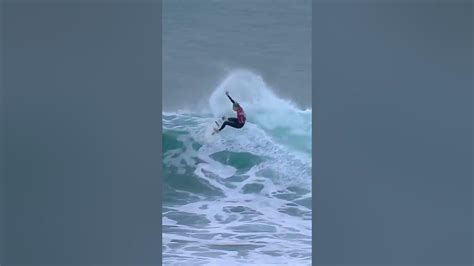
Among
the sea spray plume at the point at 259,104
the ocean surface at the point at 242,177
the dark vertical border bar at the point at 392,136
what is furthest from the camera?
the sea spray plume at the point at 259,104

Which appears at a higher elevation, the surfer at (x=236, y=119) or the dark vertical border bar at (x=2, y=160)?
the surfer at (x=236, y=119)

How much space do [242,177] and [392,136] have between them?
1.28m

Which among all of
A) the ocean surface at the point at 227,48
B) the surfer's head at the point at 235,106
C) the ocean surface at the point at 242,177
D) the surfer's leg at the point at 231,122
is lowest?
the ocean surface at the point at 242,177

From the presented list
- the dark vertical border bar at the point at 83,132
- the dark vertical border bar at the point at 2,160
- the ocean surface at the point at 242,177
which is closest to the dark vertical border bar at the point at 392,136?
the ocean surface at the point at 242,177

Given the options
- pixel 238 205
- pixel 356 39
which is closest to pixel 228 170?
pixel 238 205

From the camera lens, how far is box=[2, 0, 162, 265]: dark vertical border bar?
12.1ft

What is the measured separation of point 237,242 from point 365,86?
1.54 meters

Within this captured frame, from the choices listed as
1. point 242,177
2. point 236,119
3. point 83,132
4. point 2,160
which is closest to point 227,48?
point 236,119

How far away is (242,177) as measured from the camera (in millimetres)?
4457

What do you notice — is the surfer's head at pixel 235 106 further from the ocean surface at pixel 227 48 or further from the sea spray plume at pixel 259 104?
the ocean surface at pixel 227 48

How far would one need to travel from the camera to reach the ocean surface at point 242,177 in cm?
436

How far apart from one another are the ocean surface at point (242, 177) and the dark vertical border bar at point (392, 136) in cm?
76

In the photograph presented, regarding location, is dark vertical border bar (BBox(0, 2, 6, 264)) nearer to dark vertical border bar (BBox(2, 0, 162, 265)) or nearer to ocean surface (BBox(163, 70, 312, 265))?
dark vertical border bar (BBox(2, 0, 162, 265))

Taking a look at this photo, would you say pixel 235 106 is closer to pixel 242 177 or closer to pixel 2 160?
pixel 242 177
